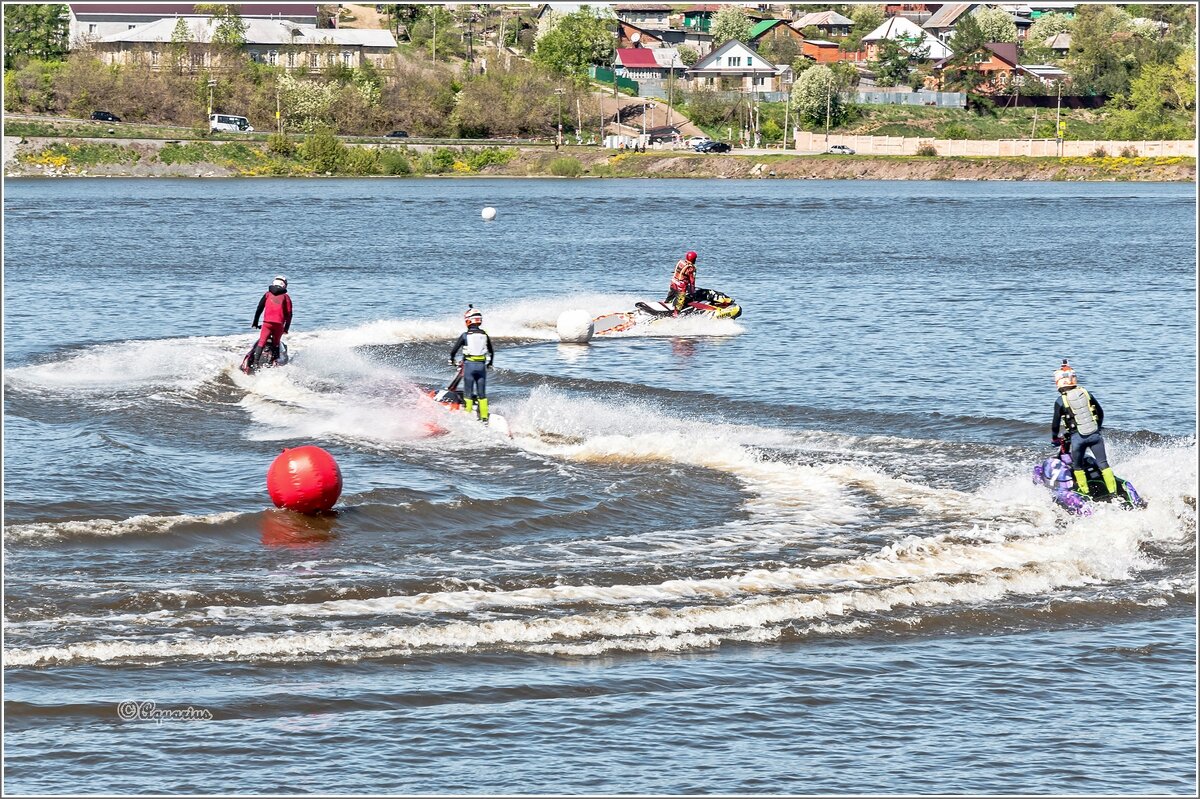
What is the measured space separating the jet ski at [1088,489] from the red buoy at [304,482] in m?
9.80

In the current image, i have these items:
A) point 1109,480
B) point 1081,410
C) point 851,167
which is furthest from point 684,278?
point 851,167

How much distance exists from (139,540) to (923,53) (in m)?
171

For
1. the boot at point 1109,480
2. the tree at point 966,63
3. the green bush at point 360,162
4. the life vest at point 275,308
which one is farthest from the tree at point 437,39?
the boot at point 1109,480

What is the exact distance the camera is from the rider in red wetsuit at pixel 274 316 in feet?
96.5

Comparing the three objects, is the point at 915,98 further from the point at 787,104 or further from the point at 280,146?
the point at 280,146

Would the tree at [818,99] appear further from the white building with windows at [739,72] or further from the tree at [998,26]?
the tree at [998,26]

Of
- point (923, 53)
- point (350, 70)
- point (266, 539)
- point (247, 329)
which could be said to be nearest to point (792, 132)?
point (923, 53)

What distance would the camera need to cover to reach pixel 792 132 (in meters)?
156

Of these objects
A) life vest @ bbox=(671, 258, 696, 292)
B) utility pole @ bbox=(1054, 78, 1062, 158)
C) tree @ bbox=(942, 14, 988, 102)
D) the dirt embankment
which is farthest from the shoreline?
life vest @ bbox=(671, 258, 696, 292)

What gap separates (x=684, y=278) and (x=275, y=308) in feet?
43.8

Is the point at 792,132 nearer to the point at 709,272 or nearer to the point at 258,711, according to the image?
the point at 709,272

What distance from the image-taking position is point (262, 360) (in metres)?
30.5

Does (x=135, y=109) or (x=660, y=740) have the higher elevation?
(x=135, y=109)

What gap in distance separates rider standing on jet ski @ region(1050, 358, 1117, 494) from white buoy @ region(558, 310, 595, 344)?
726 inches
